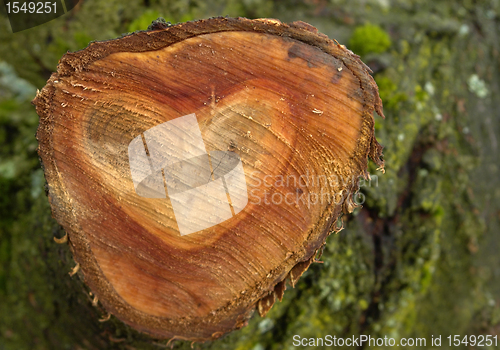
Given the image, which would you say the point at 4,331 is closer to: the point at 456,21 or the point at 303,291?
the point at 303,291

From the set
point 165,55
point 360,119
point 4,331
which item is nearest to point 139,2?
point 165,55

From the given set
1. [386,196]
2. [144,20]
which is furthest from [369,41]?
[144,20]

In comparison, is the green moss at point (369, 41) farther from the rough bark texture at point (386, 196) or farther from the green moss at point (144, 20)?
the green moss at point (144, 20)

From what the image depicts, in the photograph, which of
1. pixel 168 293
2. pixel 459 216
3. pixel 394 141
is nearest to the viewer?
pixel 168 293

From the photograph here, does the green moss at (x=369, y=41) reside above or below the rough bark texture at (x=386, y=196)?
above

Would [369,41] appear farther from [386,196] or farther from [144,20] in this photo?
[144,20]

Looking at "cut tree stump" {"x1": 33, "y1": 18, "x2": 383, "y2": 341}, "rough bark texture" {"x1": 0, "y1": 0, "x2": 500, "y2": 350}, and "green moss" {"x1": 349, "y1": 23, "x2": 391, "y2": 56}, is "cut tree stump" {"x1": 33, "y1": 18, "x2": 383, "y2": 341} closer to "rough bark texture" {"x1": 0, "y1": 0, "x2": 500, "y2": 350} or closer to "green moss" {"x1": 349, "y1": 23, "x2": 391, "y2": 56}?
"rough bark texture" {"x1": 0, "y1": 0, "x2": 500, "y2": 350}

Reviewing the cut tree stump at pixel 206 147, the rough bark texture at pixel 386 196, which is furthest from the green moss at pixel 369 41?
the cut tree stump at pixel 206 147
